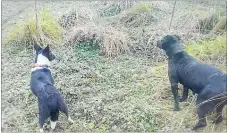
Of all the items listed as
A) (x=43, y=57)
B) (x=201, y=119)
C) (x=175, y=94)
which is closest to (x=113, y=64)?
(x=43, y=57)

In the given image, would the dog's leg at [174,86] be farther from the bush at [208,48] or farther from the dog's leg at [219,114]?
the bush at [208,48]

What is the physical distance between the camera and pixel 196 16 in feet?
25.1

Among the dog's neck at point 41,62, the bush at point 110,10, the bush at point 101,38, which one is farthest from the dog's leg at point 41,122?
the bush at point 110,10

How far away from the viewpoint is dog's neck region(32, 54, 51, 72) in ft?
17.8

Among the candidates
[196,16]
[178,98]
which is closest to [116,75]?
[178,98]

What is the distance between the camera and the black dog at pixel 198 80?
443cm

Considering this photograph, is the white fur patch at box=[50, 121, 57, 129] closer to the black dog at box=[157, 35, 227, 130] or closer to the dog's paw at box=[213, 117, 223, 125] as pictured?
the black dog at box=[157, 35, 227, 130]

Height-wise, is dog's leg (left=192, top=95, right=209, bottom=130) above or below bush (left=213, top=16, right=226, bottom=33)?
below

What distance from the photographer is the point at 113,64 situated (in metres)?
6.71

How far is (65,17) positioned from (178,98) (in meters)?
3.36

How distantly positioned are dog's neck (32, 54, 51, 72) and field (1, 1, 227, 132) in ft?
1.60

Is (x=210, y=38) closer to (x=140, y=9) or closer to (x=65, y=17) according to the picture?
(x=140, y=9)

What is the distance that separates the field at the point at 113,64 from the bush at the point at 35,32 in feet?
0.31

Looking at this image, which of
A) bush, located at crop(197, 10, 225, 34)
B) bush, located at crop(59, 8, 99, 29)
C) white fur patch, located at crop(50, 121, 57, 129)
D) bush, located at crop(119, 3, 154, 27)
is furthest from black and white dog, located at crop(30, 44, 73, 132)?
bush, located at crop(197, 10, 225, 34)
